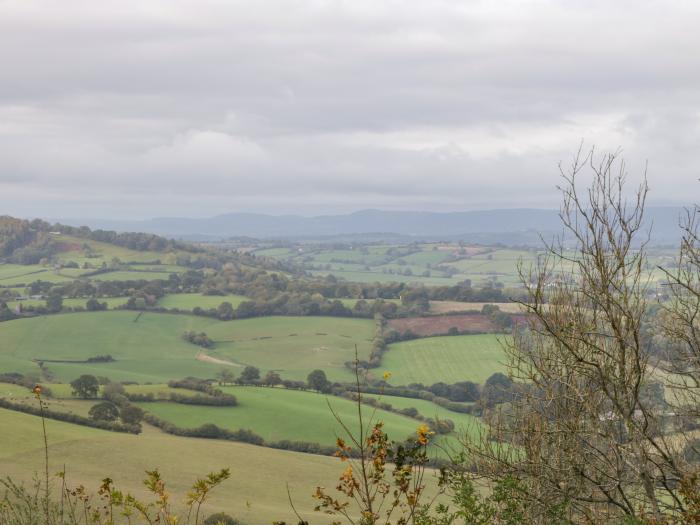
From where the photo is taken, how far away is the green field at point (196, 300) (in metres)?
96.1

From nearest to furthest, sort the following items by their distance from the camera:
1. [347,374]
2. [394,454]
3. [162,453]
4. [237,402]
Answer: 1. [394,454]
2. [162,453]
3. [237,402]
4. [347,374]

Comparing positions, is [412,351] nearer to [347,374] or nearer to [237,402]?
[347,374]

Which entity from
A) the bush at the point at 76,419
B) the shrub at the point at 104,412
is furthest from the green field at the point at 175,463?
the shrub at the point at 104,412

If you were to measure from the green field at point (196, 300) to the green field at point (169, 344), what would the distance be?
4.44m

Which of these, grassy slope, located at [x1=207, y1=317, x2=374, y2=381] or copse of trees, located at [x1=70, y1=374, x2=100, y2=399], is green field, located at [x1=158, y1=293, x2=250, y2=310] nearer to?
grassy slope, located at [x1=207, y1=317, x2=374, y2=381]

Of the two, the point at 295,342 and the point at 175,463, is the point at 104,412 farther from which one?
the point at 295,342

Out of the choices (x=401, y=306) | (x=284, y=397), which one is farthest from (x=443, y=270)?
(x=284, y=397)

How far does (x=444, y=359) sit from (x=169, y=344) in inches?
1183

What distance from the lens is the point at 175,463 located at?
3631cm

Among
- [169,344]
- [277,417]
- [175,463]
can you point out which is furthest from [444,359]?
[175,463]

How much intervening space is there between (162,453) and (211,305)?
58.5m

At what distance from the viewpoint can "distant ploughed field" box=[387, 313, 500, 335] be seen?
80.4 meters

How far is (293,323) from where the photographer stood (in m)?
88.1

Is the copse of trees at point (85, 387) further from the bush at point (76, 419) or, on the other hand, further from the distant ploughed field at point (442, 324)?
the distant ploughed field at point (442, 324)
